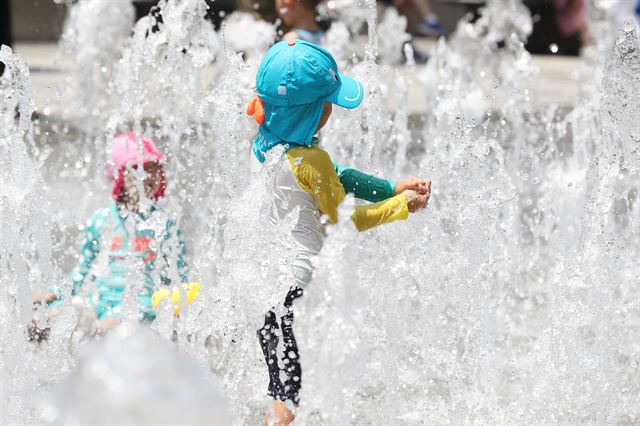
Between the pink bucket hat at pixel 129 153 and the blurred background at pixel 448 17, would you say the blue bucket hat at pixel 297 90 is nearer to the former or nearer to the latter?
the pink bucket hat at pixel 129 153

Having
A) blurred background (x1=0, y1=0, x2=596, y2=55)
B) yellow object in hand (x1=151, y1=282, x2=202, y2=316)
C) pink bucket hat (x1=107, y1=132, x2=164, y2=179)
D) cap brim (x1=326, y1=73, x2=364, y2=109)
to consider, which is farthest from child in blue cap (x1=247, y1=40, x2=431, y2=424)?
blurred background (x1=0, y1=0, x2=596, y2=55)

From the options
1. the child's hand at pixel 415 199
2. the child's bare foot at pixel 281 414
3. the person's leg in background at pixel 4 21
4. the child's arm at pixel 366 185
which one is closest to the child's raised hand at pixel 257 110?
the child's arm at pixel 366 185

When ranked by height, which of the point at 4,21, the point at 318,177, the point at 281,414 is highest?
the point at 318,177

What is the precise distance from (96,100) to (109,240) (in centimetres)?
487

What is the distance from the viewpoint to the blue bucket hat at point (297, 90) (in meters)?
2.87

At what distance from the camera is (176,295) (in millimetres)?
3721

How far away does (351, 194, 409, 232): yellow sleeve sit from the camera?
9.66 ft

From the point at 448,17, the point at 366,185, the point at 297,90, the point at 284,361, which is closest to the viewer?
the point at 297,90

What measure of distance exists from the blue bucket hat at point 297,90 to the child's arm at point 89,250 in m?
1.10

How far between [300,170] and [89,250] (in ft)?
4.24

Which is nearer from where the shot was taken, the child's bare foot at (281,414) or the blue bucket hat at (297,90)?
the blue bucket hat at (297,90)

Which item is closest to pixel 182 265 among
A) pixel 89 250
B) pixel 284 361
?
pixel 89 250

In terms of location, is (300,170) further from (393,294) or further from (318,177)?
(393,294)

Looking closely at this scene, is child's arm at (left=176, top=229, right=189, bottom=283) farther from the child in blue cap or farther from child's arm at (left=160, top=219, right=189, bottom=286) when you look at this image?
the child in blue cap
